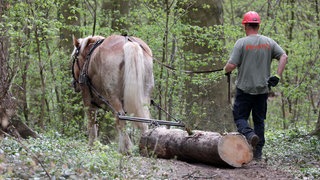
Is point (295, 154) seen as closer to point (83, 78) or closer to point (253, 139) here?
point (253, 139)

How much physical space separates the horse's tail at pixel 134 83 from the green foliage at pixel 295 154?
2165mm

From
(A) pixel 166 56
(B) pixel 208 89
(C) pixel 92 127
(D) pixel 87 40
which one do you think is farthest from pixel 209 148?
(A) pixel 166 56

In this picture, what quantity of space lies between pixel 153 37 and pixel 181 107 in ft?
5.94

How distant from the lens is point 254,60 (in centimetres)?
734

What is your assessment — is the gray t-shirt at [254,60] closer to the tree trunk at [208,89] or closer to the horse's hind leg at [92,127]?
the horse's hind leg at [92,127]

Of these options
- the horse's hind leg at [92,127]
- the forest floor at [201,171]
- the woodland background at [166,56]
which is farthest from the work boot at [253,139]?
the horse's hind leg at [92,127]

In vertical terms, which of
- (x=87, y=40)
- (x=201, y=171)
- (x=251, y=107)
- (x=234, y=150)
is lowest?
(x=201, y=171)

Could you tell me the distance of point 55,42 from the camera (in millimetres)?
15555

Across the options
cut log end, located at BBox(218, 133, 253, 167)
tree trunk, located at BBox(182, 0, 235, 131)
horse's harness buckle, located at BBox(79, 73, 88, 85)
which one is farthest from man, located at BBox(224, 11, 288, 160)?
tree trunk, located at BBox(182, 0, 235, 131)

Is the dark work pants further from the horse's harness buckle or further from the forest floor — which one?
the horse's harness buckle

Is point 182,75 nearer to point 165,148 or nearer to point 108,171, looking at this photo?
point 165,148

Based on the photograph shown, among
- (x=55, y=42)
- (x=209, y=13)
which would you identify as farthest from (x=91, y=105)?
(x=55, y=42)

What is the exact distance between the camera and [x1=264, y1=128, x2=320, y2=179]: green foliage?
684cm

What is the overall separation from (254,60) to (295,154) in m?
1.89
